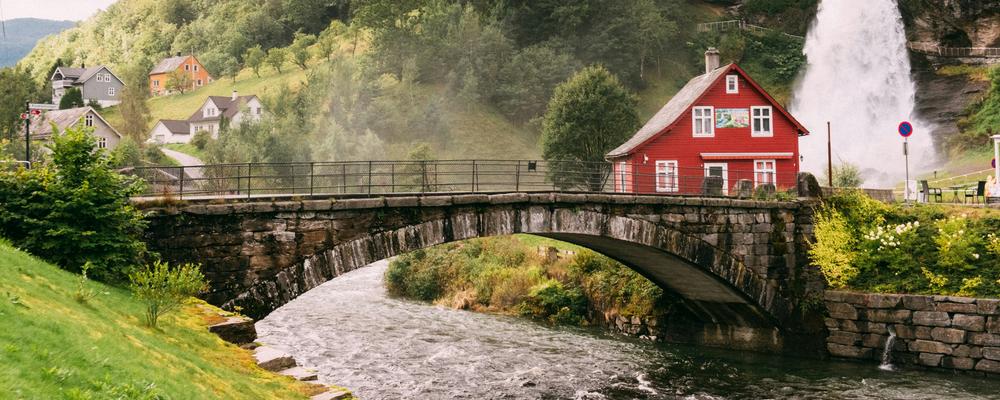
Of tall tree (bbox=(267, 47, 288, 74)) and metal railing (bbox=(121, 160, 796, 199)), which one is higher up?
tall tree (bbox=(267, 47, 288, 74))

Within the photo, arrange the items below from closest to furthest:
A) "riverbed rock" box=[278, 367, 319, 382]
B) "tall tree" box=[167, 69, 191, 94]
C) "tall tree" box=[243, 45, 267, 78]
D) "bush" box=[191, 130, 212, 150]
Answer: "riverbed rock" box=[278, 367, 319, 382]
"bush" box=[191, 130, 212, 150]
"tall tree" box=[243, 45, 267, 78]
"tall tree" box=[167, 69, 191, 94]

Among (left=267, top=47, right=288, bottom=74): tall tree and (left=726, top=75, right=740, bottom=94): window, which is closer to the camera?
(left=726, top=75, right=740, bottom=94): window

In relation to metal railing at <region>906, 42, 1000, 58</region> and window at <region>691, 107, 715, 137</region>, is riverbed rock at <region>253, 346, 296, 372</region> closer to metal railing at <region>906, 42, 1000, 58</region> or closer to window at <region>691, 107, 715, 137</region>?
window at <region>691, 107, 715, 137</region>

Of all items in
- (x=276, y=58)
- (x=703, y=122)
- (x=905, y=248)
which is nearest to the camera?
(x=905, y=248)

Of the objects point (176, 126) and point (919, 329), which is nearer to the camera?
point (919, 329)

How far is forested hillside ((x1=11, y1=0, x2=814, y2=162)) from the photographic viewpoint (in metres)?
75.8

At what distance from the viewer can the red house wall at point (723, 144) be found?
38.7 metres

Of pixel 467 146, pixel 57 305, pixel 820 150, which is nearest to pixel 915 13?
pixel 820 150

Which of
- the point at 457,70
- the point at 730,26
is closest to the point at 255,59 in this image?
the point at 457,70

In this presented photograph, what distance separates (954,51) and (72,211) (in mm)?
73490

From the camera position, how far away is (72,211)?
14.6 metres

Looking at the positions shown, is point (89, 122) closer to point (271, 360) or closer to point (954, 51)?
point (271, 360)

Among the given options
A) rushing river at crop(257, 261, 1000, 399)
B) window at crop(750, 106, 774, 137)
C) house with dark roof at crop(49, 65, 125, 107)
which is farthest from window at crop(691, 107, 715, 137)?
house with dark roof at crop(49, 65, 125, 107)

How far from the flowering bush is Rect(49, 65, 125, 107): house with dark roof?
96502 millimetres
